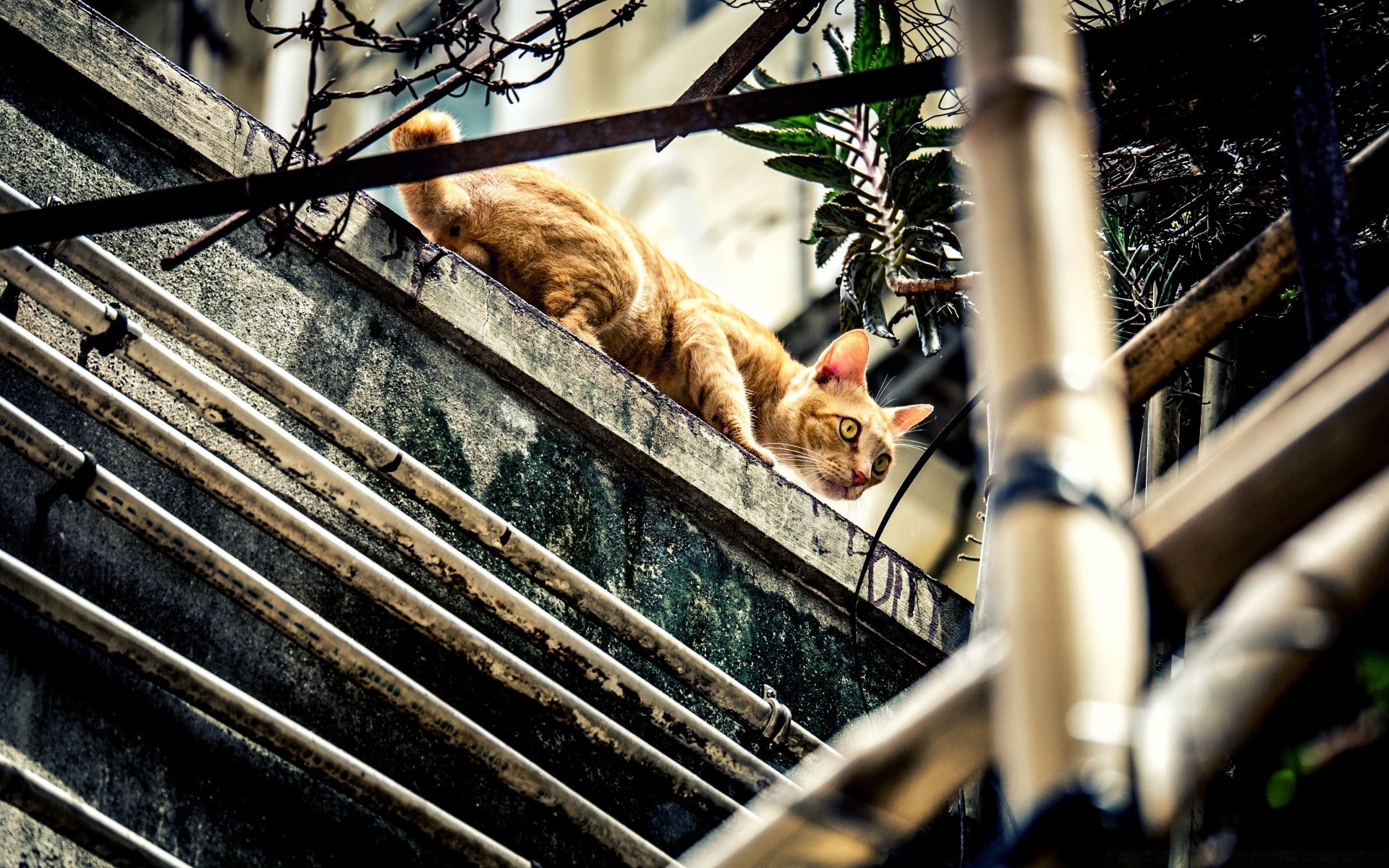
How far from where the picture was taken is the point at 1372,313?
94 centimetres

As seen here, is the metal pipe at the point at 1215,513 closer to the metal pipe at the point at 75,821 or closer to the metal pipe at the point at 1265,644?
the metal pipe at the point at 1265,644

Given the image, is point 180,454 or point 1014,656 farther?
point 180,454

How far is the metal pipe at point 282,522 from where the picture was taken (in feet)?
6.53

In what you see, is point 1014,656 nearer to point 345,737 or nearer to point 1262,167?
point 345,737

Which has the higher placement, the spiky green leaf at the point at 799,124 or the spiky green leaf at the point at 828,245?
the spiky green leaf at the point at 799,124

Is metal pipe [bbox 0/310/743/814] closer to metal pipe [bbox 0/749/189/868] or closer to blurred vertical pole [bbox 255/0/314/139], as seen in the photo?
metal pipe [bbox 0/749/189/868]

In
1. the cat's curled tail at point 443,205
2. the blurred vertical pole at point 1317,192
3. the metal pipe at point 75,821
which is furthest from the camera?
the cat's curled tail at point 443,205

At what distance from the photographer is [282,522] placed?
2008mm

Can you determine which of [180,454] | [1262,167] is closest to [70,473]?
[180,454]

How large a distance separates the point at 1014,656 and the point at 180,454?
1.58 m

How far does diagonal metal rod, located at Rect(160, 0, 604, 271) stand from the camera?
2146 mm

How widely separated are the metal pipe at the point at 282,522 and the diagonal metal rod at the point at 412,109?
0.36 metres

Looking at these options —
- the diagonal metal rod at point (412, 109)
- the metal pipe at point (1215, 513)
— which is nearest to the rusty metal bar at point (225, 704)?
the diagonal metal rod at point (412, 109)

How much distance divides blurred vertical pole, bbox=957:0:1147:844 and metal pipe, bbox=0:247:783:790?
1.30 meters
